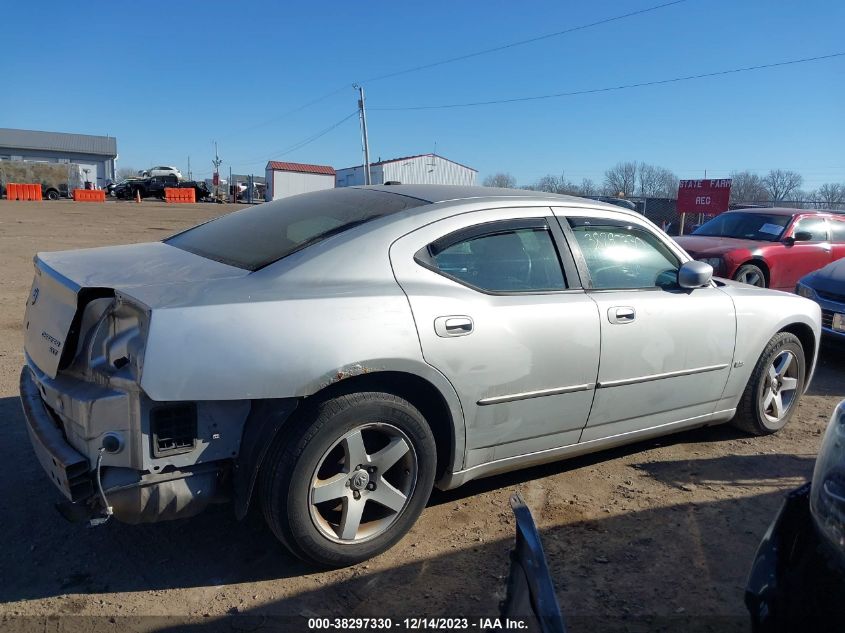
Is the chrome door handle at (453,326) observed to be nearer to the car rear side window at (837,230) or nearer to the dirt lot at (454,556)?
the dirt lot at (454,556)

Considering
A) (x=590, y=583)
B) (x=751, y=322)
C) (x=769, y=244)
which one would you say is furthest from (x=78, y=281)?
(x=769, y=244)

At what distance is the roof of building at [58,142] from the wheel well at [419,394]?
79739mm

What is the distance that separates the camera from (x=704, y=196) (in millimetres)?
17047

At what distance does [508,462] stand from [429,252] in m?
1.09

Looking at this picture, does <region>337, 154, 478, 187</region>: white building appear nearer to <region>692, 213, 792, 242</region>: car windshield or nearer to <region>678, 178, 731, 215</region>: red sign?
<region>678, 178, 731, 215</region>: red sign

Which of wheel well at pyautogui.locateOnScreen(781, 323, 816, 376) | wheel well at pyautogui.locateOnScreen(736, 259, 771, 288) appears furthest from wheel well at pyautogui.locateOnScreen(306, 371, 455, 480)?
wheel well at pyautogui.locateOnScreen(736, 259, 771, 288)

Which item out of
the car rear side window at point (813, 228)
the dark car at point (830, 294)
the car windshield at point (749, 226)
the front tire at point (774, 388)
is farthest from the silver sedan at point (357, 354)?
the car rear side window at point (813, 228)

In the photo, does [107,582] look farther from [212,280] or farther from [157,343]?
[212,280]

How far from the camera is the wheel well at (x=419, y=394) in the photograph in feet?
8.96

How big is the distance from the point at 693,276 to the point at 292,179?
157 ft

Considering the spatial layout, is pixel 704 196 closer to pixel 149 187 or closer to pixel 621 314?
pixel 621 314

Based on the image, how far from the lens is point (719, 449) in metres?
4.33

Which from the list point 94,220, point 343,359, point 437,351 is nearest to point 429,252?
point 437,351

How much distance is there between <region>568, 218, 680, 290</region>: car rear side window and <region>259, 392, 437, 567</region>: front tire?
1387 millimetres
